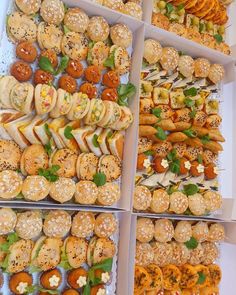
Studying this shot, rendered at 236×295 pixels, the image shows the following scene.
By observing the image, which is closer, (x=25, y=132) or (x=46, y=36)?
(x=25, y=132)

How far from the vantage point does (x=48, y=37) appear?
185 centimetres

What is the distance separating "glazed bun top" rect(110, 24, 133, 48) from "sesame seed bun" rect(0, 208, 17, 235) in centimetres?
102

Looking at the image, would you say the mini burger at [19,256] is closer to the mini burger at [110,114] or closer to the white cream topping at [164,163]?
the mini burger at [110,114]

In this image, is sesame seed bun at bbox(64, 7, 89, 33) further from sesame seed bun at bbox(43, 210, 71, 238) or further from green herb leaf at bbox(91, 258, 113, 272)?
green herb leaf at bbox(91, 258, 113, 272)

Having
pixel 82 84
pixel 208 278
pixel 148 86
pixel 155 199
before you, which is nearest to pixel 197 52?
pixel 148 86

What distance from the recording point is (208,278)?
7.06ft

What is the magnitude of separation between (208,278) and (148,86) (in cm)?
112

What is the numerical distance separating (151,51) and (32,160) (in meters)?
0.89

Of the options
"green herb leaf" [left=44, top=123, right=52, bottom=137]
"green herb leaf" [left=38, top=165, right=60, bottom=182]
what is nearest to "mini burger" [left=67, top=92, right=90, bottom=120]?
"green herb leaf" [left=44, top=123, right=52, bottom=137]

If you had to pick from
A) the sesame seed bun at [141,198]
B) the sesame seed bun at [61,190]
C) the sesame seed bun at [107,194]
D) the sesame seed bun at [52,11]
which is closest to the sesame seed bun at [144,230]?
the sesame seed bun at [141,198]

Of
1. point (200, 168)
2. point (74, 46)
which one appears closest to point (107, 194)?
point (200, 168)

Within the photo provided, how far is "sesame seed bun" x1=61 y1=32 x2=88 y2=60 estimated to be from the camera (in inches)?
75.0

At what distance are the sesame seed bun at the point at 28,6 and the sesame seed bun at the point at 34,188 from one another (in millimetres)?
783

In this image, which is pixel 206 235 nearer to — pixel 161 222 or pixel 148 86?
pixel 161 222
